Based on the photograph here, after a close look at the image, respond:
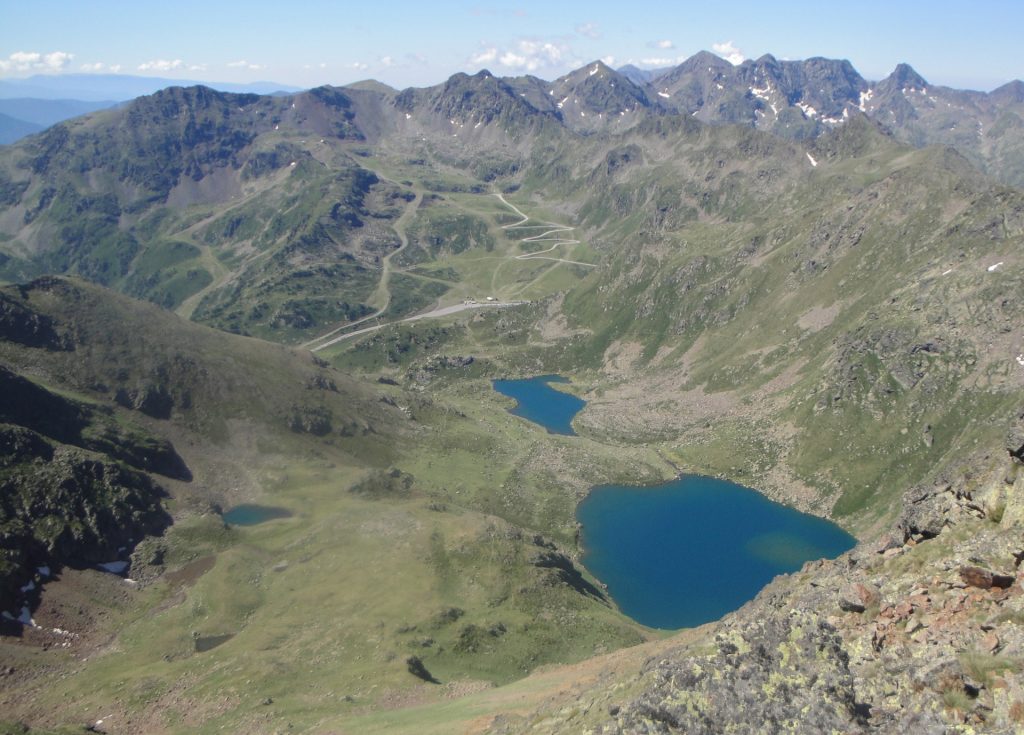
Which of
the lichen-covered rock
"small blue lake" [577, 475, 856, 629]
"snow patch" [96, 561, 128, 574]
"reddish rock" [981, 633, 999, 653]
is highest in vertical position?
"reddish rock" [981, 633, 999, 653]

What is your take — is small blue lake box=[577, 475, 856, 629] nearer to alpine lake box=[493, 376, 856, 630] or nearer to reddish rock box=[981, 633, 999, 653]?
alpine lake box=[493, 376, 856, 630]

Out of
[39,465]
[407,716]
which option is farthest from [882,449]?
[39,465]

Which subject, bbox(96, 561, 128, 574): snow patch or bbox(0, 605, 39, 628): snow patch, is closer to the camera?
bbox(0, 605, 39, 628): snow patch

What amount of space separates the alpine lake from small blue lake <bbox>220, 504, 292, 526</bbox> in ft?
208

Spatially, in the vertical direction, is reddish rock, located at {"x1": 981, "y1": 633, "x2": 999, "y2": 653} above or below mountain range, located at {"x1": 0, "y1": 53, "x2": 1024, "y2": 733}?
above

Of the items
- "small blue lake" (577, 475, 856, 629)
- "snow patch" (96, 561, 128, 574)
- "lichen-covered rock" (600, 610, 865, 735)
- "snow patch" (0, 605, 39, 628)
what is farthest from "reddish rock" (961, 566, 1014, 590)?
"snow patch" (96, 561, 128, 574)

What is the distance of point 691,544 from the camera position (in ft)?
484

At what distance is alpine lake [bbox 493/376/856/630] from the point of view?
127000 millimetres

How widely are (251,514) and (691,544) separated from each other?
92334 mm

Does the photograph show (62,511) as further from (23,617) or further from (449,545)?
(449,545)

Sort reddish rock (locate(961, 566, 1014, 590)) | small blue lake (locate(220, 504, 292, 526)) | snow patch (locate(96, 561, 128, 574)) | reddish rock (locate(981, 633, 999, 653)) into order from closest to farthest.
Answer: reddish rock (locate(981, 633, 999, 653))
reddish rock (locate(961, 566, 1014, 590))
snow patch (locate(96, 561, 128, 574))
small blue lake (locate(220, 504, 292, 526))

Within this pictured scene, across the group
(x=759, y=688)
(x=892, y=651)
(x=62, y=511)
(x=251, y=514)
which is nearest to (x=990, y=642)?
(x=892, y=651)

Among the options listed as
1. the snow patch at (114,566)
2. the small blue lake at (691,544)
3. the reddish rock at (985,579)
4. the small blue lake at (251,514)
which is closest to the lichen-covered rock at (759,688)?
the reddish rock at (985,579)

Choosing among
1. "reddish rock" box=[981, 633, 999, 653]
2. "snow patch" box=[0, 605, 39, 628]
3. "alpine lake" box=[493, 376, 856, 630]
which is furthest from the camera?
"alpine lake" box=[493, 376, 856, 630]
